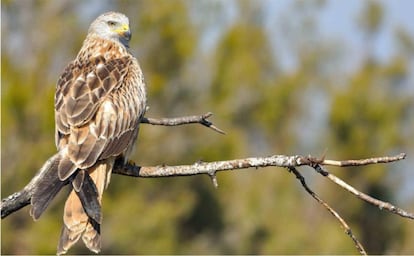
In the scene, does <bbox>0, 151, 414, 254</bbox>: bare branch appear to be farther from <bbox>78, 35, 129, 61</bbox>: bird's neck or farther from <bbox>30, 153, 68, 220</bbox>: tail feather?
<bbox>78, 35, 129, 61</bbox>: bird's neck

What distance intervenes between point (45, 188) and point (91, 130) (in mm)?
661

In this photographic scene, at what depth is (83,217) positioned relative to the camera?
4895 millimetres

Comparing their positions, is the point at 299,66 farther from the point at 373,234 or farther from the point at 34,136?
the point at 34,136

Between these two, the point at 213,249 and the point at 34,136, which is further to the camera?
the point at 213,249

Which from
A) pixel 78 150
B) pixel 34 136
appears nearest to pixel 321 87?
pixel 34 136

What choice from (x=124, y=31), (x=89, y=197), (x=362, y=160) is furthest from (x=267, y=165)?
(x=124, y=31)

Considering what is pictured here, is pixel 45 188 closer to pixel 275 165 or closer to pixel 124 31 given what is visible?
pixel 275 165

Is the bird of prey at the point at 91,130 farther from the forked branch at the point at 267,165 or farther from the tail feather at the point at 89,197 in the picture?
the forked branch at the point at 267,165

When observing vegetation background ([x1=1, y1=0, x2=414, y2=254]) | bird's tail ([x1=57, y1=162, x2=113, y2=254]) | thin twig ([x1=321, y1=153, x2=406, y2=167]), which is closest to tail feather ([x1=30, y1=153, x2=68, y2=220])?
bird's tail ([x1=57, y1=162, x2=113, y2=254])

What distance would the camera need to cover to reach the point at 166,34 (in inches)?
697

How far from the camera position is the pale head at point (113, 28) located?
6.55 meters

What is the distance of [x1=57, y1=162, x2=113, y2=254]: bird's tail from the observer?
4797mm

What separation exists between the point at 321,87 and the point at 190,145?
28.4 ft

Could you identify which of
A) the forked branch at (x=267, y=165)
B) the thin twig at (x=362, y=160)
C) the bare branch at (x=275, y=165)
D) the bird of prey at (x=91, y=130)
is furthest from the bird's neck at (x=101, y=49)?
the thin twig at (x=362, y=160)
